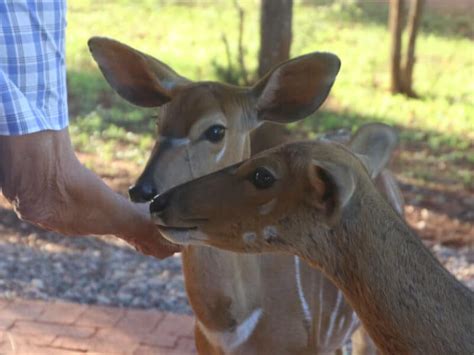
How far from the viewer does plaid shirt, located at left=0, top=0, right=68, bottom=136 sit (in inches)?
104

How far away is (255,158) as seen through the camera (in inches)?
99.5

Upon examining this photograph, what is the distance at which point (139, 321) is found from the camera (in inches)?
202

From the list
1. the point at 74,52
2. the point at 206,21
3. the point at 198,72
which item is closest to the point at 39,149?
the point at 198,72

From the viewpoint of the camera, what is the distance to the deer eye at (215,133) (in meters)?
3.19

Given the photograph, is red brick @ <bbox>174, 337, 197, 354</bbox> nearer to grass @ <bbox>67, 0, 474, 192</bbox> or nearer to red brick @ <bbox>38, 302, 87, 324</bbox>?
red brick @ <bbox>38, 302, 87, 324</bbox>

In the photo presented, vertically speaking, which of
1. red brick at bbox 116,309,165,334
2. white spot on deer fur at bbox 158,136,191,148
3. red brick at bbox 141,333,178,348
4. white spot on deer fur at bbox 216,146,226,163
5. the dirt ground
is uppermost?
white spot on deer fur at bbox 158,136,191,148

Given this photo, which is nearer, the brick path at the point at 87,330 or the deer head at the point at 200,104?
the deer head at the point at 200,104

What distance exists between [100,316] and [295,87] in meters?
2.39

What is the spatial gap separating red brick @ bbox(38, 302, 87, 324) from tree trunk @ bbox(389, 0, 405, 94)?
5043mm

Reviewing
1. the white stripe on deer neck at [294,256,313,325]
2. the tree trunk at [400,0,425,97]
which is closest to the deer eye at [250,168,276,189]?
the white stripe on deer neck at [294,256,313,325]

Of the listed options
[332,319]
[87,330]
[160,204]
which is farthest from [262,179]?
[87,330]

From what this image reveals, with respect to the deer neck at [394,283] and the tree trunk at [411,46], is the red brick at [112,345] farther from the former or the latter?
the tree trunk at [411,46]

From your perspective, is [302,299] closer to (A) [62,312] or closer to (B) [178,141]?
(B) [178,141]

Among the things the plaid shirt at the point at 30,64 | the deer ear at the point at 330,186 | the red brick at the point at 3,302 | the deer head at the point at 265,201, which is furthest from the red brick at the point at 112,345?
the deer ear at the point at 330,186
